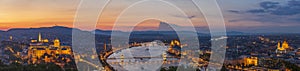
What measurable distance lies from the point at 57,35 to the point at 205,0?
16606 millimetres

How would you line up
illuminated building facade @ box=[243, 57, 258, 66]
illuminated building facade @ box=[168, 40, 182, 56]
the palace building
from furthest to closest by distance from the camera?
illuminated building facade @ box=[168, 40, 182, 56] → the palace building → illuminated building facade @ box=[243, 57, 258, 66]

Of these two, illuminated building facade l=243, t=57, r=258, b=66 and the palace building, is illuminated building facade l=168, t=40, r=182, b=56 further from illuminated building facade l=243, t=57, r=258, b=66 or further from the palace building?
the palace building

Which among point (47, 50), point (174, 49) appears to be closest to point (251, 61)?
point (174, 49)

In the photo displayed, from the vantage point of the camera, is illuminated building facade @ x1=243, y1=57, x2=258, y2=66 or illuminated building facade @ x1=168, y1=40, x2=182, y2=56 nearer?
illuminated building facade @ x1=243, y1=57, x2=258, y2=66

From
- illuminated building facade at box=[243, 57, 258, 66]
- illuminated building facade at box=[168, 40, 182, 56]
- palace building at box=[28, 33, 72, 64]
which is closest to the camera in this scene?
illuminated building facade at box=[243, 57, 258, 66]

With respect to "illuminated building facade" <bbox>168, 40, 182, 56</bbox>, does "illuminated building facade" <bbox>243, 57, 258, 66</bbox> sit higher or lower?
lower

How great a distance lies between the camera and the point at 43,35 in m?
19.9

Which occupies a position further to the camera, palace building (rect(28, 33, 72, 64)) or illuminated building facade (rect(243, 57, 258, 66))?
palace building (rect(28, 33, 72, 64))

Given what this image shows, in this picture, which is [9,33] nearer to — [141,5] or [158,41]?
[158,41]

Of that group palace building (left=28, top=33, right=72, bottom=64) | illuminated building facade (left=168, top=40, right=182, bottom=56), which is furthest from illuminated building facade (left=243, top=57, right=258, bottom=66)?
palace building (left=28, top=33, right=72, bottom=64)

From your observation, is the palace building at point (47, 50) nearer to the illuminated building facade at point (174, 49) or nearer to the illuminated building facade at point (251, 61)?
the illuminated building facade at point (174, 49)

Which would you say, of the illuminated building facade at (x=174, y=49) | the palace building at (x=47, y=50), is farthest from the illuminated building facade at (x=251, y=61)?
the palace building at (x=47, y=50)

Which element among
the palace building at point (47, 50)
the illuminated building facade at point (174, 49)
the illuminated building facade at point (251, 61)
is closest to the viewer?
the illuminated building facade at point (251, 61)

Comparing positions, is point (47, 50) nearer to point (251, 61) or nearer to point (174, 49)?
point (174, 49)
